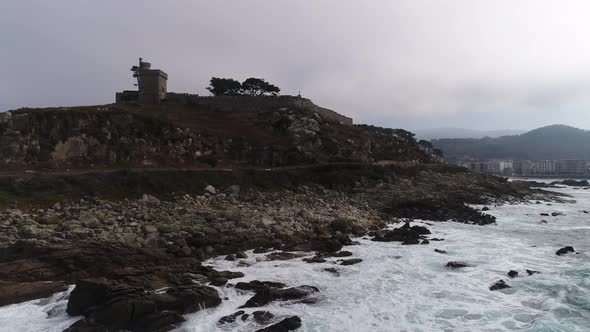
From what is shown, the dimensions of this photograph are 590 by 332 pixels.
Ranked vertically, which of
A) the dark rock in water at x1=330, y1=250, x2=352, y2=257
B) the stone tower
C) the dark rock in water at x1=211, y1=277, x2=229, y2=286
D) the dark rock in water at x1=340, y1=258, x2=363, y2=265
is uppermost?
the stone tower

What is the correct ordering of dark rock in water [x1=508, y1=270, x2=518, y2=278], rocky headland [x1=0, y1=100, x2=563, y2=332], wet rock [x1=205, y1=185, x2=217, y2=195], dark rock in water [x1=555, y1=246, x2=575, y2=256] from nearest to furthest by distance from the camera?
rocky headland [x1=0, y1=100, x2=563, y2=332], dark rock in water [x1=508, y1=270, x2=518, y2=278], dark rock in water [x1=555, y1=246, x2=575, y2=256], wet rock [x1=205, y1=185, x2=217, y2=195]

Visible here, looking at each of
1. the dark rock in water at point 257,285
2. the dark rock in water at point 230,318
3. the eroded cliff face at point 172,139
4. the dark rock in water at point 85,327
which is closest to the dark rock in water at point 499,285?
the dark rock in water at point 257,285

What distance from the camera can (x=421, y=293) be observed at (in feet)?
49.1

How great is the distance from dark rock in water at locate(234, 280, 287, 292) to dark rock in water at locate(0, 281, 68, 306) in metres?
6.05

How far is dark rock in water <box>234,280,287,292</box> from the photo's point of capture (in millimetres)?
14492

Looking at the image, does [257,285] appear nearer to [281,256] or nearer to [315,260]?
[281,256]

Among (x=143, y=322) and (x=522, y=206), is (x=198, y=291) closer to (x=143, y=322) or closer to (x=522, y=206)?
(x=143, y=322)

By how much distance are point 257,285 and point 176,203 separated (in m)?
12.5

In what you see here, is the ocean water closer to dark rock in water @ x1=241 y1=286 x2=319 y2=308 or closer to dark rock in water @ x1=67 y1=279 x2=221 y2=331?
dark rock in water @ x1=241 y1=286 x2=319 y2=308

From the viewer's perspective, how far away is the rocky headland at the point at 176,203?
44.1ft

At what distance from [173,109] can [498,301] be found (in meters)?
46.3

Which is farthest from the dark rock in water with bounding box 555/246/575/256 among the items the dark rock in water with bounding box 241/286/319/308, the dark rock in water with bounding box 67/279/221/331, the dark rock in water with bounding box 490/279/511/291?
the dark rock in water with bounding box 67/279/221/331

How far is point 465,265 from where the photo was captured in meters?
18.8

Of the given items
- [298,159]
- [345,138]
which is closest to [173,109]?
[298,159]
